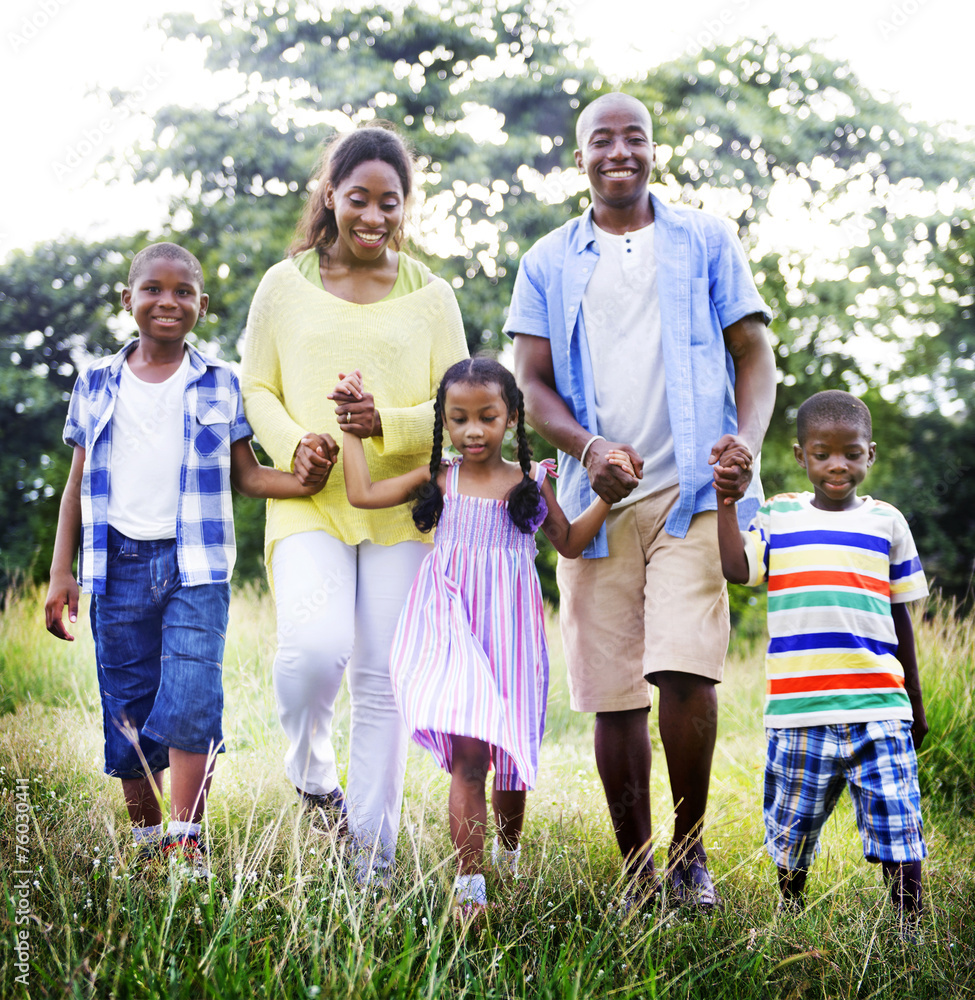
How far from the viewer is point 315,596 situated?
2857mm

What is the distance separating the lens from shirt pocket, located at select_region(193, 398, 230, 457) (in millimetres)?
3006

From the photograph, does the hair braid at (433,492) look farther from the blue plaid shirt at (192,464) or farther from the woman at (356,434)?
the blue plaid shirt at (192,464)

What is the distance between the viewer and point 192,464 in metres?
2.97

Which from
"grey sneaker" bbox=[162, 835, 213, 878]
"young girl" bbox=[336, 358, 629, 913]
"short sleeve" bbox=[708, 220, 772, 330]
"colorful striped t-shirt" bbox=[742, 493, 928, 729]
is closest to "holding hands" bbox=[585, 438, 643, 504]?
"young girl" bbox=[336, 358, 629, 913]

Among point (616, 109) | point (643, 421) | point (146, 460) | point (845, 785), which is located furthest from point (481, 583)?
point (616, 109)

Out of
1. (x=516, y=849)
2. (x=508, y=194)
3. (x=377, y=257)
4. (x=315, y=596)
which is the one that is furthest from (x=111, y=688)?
(x=508, y=194)

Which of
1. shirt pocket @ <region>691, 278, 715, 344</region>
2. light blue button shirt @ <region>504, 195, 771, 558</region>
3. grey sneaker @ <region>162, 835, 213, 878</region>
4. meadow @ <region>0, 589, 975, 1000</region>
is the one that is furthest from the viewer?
shirt pocket @ <region>691, 278, 715, 344</region>

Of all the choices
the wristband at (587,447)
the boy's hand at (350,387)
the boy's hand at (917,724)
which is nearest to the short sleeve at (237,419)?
the boy's hand at (350,387)

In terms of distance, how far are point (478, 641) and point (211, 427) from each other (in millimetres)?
1095

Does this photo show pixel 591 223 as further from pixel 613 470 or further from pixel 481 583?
pixel 481 583

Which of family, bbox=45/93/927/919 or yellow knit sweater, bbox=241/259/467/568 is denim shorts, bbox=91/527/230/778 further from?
yellow knit sweater, bbox=241/259/467/568

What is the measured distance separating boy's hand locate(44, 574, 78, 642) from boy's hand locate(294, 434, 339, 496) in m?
0.82

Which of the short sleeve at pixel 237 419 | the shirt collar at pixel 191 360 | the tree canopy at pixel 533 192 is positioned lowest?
the short sleeve at pixel 237 419

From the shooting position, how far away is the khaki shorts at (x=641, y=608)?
9.42 ft
